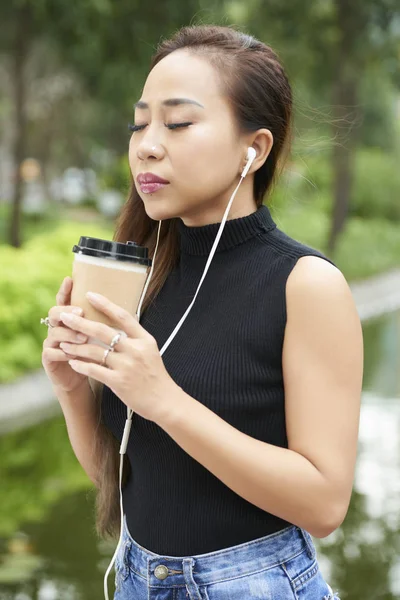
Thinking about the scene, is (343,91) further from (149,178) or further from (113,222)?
(149,178)

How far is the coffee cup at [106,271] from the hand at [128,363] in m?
0.05

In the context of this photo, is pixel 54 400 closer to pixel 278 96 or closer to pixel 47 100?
pixel 278 96

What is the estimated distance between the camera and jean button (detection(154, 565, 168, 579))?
1.68 metres

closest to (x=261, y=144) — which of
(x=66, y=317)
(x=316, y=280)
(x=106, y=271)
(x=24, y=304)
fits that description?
(x=316, y=280)

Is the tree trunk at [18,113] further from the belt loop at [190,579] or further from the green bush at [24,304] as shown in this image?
the belt loop at [190,579]

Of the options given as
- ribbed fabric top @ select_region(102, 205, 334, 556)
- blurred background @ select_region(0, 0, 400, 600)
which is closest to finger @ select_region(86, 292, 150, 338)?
ribbed fabric top @ select_region(102, 205, 334, 556)

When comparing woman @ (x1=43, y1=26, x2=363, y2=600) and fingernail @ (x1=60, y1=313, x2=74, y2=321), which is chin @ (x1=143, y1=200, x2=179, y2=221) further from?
fingernail @ (x1=60, y1=313, x2=74, y2=321)

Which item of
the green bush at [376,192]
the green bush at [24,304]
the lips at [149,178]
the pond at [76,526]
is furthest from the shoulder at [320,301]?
the green bush at [376,192]

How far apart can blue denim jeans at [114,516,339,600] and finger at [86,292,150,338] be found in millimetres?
495

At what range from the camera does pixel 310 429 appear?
5.02 feet

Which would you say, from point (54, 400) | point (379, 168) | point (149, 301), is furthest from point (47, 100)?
point (149, 301)

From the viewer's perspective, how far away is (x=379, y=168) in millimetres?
25859

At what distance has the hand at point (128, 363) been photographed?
4.65 feet

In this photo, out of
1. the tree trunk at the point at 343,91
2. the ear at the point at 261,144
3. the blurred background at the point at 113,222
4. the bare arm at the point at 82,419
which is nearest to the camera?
the ear at the point at 261,144
